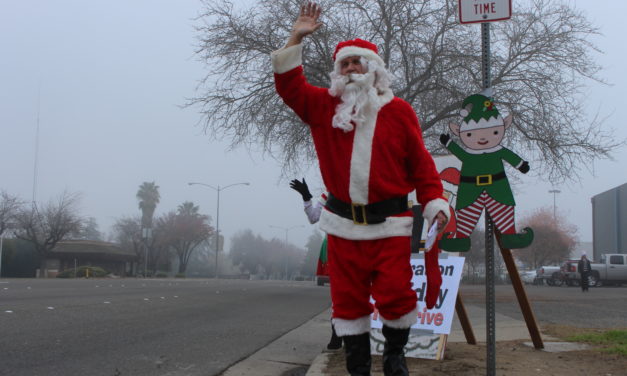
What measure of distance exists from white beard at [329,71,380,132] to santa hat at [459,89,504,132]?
924 millimetres

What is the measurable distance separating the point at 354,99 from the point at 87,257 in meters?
51.6

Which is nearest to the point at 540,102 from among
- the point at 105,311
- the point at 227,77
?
the point at 227,77

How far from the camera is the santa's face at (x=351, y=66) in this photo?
3.38m

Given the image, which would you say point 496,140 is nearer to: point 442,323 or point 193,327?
point 442,323

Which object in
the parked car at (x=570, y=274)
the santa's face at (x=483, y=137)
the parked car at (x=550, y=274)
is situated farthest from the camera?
the parked car at (x=550, y=274)

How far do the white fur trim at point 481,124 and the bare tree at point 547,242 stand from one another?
48.1 m

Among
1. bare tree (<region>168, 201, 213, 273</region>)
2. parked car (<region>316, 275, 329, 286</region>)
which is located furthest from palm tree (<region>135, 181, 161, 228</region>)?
parked car (<region>316, 275, 329, 286</region>)

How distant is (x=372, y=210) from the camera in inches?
124

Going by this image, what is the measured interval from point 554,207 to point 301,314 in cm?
5712

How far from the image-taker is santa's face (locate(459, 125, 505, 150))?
12.8 feet

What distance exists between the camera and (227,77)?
1486cm

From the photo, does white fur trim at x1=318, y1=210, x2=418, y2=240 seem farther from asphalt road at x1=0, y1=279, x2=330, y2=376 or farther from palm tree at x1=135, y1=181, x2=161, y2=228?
palm tree at x1=135, y1=181, x2=161, y2=228

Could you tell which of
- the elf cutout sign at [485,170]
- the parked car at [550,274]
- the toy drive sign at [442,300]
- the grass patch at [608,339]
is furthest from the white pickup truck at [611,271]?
the elf cutout sign at [485,170]

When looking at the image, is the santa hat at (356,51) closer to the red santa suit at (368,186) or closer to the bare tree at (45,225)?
the red santa suit at (368,186)
